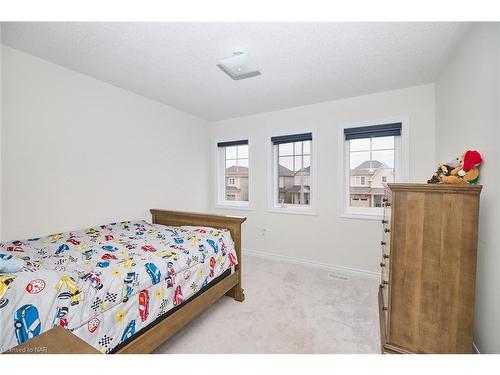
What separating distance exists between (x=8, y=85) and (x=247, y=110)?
256 cm

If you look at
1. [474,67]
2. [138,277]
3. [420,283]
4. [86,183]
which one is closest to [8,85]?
[86,183]

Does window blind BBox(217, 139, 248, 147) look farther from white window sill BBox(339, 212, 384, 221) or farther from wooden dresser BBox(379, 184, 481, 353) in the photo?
wooden dresser BBox(379, 184, 481, 353)

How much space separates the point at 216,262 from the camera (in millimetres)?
2049

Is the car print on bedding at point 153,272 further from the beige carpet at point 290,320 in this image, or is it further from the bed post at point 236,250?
the bed post at point 236,250

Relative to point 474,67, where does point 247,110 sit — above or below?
above

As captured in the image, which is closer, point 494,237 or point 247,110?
point 494,237

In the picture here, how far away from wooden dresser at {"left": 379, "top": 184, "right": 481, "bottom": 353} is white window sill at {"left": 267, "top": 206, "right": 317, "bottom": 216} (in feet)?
5.63

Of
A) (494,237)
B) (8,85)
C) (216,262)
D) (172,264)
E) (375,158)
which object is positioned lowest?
(216,262)

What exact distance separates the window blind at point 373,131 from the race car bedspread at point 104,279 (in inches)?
80.9

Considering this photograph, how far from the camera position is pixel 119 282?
4.33 ft

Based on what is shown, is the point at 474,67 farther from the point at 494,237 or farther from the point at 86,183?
the point at 86,183

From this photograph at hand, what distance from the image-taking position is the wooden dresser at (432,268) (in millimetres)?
1339

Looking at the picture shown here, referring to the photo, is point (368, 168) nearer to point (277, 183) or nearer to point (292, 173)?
point (292, 173)
